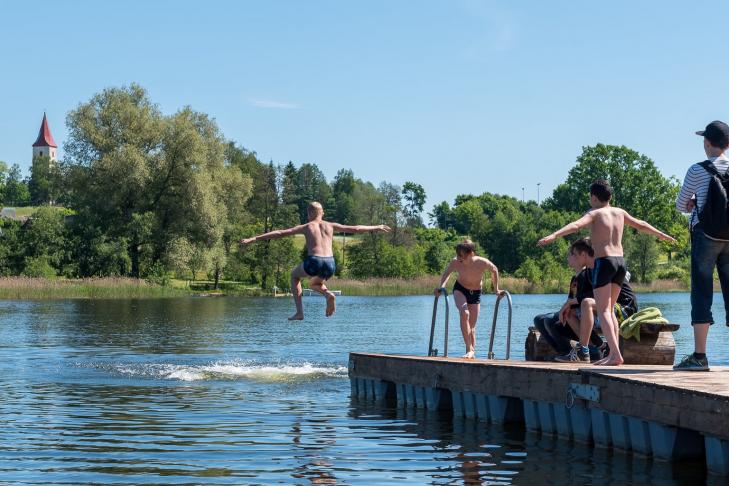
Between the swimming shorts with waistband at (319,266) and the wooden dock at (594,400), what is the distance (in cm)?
179

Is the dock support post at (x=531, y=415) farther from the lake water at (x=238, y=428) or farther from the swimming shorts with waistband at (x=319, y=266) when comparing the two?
the swimming shorts with waistband at (x=319, y=266)

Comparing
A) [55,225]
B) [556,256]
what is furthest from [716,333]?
[556,256]

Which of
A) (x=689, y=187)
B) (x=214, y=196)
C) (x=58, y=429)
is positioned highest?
(x=214, y=196)

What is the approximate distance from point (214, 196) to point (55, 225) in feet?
45.4

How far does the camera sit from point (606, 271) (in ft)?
41.8

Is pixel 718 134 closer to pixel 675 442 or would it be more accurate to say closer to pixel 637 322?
pixel 675 442

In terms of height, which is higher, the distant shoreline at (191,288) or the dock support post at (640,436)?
the distant shoreline at (191,288)

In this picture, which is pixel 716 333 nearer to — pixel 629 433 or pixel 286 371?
pixel 286 371

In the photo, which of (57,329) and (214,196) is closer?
(57,329)

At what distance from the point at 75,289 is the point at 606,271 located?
53492 mm

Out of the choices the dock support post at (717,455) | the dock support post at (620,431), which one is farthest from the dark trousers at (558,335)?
the dock support post at (717,455)

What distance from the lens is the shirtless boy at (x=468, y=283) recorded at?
16.8 meters

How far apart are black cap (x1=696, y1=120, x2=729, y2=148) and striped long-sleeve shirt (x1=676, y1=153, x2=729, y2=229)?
16 centimetres

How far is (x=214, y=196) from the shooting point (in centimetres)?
7325
